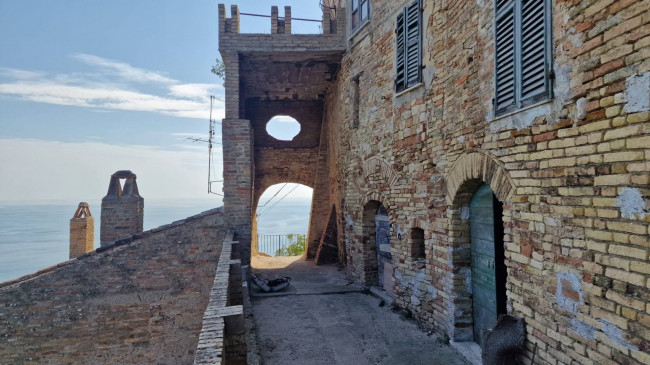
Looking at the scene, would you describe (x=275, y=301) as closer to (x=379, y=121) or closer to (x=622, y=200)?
(x=379, y=121)

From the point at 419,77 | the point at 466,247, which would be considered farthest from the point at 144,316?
the point at 419,77

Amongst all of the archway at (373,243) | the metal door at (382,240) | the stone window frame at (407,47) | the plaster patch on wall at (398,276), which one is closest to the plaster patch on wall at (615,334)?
the plaster patch on wall at (398,276)

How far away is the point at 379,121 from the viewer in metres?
7.72

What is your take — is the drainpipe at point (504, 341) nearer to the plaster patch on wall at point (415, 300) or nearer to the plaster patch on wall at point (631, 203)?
the plaster patch on wall at point (631, 203)

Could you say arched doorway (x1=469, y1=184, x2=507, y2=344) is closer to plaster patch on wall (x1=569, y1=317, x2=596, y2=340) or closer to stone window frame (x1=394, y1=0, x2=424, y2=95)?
plaster patch on wall (x1=569, y1=317, x2=596, y2=340)

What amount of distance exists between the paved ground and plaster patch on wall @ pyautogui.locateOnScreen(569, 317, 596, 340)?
1919 millimetres

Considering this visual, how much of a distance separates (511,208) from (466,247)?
140cm

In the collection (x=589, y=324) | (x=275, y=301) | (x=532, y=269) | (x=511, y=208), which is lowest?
(x=275, y=301)

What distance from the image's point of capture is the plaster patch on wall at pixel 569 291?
3.34 metres

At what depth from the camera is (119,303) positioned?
8.25 meters

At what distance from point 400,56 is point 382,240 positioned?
3937 mm

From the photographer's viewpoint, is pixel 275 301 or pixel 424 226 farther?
pixel 275 301

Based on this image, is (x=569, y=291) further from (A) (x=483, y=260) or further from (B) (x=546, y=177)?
(A) (x=483, y=260)

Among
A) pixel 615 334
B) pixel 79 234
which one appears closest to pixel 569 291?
pixel 615 334
